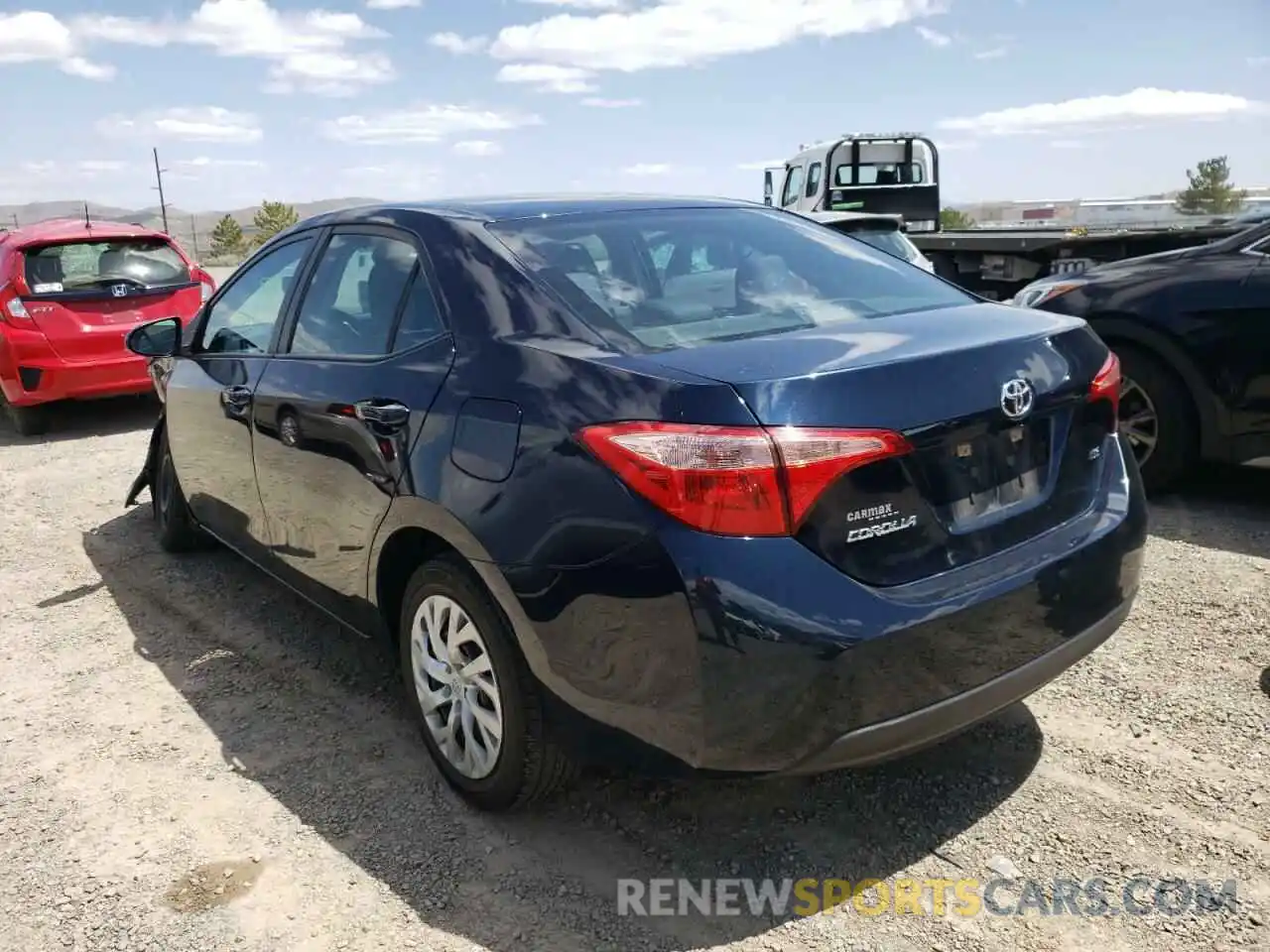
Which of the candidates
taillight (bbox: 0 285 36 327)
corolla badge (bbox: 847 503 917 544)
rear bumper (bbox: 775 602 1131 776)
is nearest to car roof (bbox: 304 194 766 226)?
corolla badge (bbox: 847 503 917 544)

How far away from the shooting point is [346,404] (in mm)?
3162

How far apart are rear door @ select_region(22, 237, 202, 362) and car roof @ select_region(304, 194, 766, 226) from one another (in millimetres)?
5460

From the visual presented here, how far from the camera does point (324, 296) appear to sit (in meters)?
3.57

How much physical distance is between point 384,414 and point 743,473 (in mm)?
1218

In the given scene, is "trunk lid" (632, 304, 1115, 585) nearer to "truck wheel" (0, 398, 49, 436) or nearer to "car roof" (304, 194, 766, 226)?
"car roof" (304, 194, 766, 226)

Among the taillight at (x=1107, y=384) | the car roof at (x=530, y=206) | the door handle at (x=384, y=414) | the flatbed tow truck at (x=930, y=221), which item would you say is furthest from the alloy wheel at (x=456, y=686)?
the flatbed tow truck at (x=930, y=221)

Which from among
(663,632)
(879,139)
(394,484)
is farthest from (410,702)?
(879,139)

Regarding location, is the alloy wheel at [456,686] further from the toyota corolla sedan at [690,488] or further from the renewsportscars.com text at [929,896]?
the renewsportscars.com text at [929,896]

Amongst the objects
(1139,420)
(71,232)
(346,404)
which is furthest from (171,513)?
(1139,420)

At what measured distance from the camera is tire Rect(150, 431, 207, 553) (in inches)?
200

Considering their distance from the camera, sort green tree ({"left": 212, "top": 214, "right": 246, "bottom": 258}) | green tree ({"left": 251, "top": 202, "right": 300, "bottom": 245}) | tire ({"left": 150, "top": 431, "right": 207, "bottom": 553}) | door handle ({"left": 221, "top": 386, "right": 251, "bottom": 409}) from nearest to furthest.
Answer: door handle ({"left": 221, "top": 386, "right": 251, "bottom": 409}) → tire ({"left": 150, "top": 431, "right": 207, "bottom": 553}) → green tree ({"left": 212, "top": 214, "right": 246, "bottom": 258}) → green tree ({"left": 251, "top": 202, "right": 300, "bottom": 245})

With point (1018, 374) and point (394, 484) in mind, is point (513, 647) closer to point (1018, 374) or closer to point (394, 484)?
point (394, 484)

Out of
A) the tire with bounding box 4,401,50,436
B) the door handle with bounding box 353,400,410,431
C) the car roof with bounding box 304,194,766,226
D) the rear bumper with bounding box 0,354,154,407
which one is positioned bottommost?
the tire with bounding box 4,401,50,436

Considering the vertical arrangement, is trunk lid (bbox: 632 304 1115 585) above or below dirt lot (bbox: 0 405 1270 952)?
above
